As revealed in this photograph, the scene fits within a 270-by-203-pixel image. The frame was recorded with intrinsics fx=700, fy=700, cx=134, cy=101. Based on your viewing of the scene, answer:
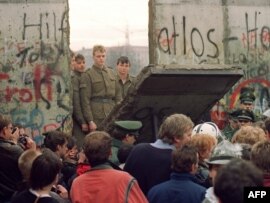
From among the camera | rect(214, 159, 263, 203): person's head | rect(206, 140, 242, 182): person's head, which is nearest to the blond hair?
the camera

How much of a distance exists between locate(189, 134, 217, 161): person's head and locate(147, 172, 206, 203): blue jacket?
86 centimetres

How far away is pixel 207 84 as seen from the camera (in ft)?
29.1

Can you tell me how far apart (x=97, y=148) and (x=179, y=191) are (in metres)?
0.74

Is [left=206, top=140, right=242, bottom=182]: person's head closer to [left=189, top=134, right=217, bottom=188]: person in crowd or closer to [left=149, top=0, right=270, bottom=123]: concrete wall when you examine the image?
[left=189, top=134, right=217, bottom=188]: person in crowd

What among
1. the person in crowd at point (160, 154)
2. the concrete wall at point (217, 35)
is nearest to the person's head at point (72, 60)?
the concrete wall at point (217, 35)

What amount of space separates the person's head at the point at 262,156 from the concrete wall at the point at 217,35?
669 cm

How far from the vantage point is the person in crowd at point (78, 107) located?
10734 mm

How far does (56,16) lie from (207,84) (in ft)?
10.3

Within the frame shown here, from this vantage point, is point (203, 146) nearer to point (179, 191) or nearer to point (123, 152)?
point (123, 152)

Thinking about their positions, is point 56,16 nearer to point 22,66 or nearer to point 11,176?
point 22,66

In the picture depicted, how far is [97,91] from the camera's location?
1066 centimetres

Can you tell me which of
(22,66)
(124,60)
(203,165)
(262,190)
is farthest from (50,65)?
(262,190)

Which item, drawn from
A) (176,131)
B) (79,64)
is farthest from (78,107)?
(176,131)

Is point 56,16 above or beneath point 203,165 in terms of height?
above
